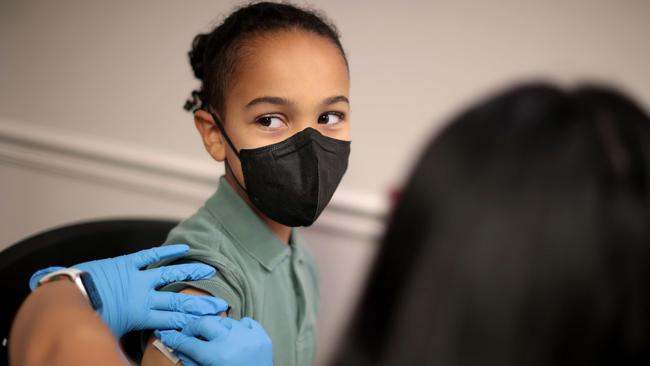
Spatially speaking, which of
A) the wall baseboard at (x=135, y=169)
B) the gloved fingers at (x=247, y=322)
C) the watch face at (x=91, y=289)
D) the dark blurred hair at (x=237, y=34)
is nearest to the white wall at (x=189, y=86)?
the wall baseboard at (x=135, y=169)

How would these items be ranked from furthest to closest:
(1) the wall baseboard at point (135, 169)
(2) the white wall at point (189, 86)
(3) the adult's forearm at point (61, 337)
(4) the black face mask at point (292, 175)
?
(1) the wall baseboard at point (135, 169) → (2) the white wall at point (189, 86) → (4) the black face mask at point (292, 175) → (3) the adult's forearm at point (61, 337)

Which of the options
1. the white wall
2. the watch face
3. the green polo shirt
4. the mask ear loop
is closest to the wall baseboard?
the white wall

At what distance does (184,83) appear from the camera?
60.1 inches

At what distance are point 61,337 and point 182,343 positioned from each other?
0.62ft

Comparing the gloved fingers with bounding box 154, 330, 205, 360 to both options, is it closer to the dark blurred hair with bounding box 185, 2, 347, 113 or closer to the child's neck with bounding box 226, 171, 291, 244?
the child's neck with bounding box 226, 171, 291, 244

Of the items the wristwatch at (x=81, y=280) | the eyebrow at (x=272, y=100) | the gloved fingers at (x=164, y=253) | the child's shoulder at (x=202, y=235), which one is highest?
the eyebrow at (x=272, y=100)

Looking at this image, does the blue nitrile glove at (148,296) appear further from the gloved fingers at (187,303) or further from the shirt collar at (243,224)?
the shirt collar at (243,224)

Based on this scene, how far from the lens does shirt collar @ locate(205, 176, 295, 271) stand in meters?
0.97

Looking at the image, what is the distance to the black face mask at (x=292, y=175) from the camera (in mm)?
925

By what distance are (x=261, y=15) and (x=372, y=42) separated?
1.46 ft

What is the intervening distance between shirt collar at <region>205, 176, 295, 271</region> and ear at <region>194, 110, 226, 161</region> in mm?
54

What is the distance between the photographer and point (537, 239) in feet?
1.49

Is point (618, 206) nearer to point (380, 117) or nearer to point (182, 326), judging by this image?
point (182, 326)

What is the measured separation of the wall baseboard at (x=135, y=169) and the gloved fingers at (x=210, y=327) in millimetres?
687
